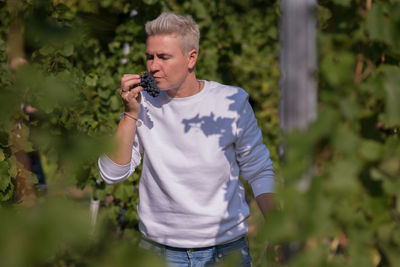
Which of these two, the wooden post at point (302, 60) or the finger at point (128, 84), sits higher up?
the wooden post at point (302, 60)

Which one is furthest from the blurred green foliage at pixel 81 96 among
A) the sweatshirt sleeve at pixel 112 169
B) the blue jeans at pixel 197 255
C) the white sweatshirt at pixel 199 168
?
the blue jeans at pixel 197 255

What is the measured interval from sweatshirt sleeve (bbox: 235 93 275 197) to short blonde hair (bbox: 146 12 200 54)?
45 centimetres

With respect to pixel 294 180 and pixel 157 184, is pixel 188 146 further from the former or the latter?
pixel 294 180

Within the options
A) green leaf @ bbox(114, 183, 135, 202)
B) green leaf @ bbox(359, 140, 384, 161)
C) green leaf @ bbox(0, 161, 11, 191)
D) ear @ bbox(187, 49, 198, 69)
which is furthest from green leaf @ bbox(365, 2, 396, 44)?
green leaf @ bbox(114, 183, 135, 202)

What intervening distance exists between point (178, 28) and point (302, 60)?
142 centimetres

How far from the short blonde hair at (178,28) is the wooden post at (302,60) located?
53.2 inches

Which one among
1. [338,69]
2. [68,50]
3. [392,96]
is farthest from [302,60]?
[68,50]

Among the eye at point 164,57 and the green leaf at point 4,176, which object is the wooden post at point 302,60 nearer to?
the eye at point 164,57

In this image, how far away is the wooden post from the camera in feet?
3.27

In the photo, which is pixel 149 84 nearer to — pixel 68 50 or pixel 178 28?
pixel 178 28

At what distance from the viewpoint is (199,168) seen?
7.12ft

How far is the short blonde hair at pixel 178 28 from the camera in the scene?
7.55 ft

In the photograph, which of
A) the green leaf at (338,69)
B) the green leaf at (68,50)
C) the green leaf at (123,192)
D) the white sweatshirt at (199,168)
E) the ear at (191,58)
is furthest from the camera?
the green leaf at (123,192)

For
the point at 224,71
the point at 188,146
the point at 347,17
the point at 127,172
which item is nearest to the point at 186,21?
the point at 188,146
